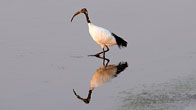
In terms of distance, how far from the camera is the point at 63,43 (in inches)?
594

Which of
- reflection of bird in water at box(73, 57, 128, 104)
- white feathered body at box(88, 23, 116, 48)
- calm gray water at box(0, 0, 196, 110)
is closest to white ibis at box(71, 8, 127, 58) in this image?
white feathered body at box(88, 23, 116, 48)

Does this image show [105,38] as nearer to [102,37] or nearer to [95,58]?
Result: [102,37]

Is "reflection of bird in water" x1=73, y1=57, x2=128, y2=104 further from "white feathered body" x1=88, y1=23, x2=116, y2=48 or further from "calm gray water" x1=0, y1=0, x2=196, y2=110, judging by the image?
"white feathered body" x1=88, y1=23, x2=116, y2=48

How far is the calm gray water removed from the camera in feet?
32.9

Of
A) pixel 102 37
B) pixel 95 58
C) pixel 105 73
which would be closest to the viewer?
pixel 105 73

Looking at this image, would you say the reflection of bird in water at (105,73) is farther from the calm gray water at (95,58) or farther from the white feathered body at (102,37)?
the white feathered body at (102,37)

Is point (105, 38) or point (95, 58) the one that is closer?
point (95, 58)

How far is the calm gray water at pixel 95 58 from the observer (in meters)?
10.0

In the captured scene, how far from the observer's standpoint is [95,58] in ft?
45.3

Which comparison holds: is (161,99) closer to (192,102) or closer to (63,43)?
(192,102)

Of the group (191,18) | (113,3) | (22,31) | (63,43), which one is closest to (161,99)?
(63,43)

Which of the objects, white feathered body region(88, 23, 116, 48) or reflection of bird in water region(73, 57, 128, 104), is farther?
white feathered body region(88, 23, 116, 48)

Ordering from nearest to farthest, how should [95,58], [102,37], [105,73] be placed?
[105,73]
[95,58]
[102,37]

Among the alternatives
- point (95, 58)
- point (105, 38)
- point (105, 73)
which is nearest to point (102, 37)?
point (105, 38)
